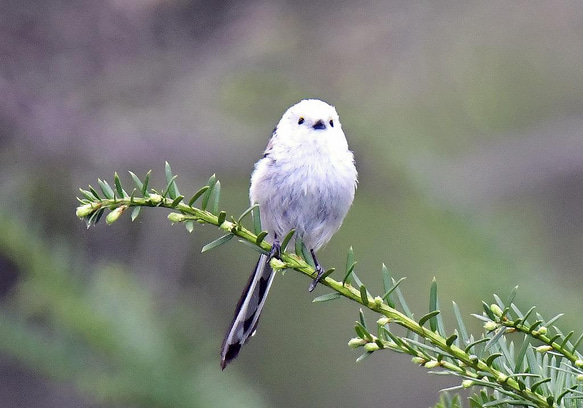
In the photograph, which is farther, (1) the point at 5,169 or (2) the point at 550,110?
(2) the point at 550,110

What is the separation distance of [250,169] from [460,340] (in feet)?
9.01

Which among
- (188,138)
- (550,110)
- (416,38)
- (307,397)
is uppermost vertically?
(550,110)

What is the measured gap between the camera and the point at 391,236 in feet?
18.7

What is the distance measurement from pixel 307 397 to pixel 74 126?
2881 millimetres

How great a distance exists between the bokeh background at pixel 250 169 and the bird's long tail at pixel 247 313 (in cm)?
40

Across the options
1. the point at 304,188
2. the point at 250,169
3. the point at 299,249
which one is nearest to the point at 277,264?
the point at 299,249

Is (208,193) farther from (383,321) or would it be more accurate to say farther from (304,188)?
(304,188)

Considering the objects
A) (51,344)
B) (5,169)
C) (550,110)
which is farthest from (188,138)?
(550,110)

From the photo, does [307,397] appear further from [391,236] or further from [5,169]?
[5,169]

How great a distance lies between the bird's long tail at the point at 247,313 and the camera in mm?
2246

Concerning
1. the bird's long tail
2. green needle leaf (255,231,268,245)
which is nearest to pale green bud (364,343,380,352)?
green needle leaf (255,231,268,245)

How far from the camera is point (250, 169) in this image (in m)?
4.27

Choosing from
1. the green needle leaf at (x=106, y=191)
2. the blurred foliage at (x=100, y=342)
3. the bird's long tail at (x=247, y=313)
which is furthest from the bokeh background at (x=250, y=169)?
the green needle leaf at (x=106, y=191)

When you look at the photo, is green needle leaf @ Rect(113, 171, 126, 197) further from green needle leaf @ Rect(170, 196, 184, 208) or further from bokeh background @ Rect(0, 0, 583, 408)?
bokeh background @ Rect(0, 0, 583, 408)
